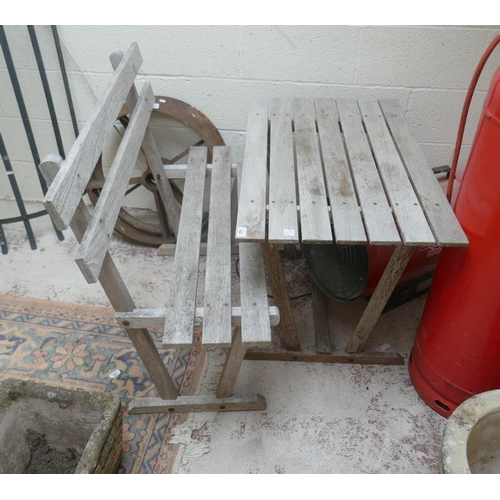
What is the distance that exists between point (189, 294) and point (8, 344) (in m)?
1.12

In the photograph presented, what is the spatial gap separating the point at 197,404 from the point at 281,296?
0.56 meters

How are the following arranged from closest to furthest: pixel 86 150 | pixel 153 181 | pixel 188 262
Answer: pixel 86 150
pixel 188 262
pixel 153 181

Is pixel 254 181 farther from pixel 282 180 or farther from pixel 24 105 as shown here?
pixel 24 105

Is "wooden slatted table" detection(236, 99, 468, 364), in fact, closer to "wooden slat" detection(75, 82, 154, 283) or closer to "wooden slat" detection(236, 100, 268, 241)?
"wooden slat" detection(236, 100, 268, 241)

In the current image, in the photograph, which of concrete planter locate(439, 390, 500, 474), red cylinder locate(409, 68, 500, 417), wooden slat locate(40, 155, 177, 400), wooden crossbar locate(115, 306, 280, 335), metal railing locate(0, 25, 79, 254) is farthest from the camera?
metal railing locate(0, 25, 79, 254)

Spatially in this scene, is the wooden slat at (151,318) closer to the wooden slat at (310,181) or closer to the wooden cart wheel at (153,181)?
the wooden slat at (310,181)

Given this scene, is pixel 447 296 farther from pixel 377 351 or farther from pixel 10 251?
pixel 10 251

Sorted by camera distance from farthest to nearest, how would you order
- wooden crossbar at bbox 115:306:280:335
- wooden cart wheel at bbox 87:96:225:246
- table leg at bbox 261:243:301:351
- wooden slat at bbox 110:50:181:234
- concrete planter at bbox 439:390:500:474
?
wooden cart wheel at bbox 87:96:225:246, wooden slat at bbox 110:50:181:234, table leg at bbox 261:243:301:351, wooden crossbar at bbox 115:306:280:335, concrete planter at bbox 439:390:500:474

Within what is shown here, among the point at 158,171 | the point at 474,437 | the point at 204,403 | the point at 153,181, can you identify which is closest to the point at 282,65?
the point at 158,171

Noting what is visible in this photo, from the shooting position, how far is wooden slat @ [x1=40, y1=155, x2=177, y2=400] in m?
1.32

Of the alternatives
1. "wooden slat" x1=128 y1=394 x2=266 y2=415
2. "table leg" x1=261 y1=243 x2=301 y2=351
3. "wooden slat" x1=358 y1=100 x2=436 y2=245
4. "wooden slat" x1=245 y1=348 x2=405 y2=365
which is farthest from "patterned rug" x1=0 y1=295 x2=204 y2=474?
"wooden slat" x1=358 y1=100 x2=436 y2=245

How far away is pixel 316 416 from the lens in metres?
1.90

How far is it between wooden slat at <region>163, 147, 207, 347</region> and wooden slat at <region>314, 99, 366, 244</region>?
571mm

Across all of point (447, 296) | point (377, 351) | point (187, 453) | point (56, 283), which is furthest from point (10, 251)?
point (447, 296)
